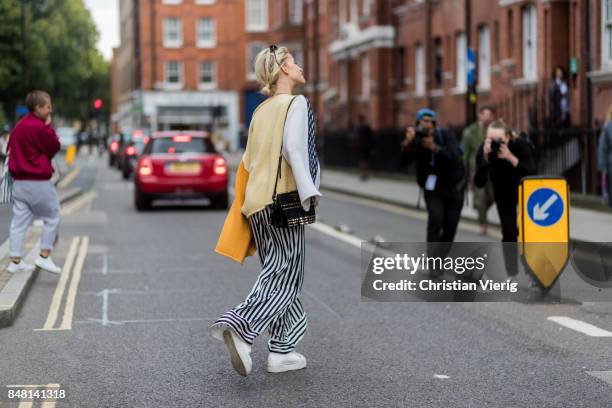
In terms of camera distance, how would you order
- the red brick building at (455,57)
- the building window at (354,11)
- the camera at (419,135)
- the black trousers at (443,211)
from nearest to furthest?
the camera at (419,135) → the black trousers at (443,211) → the red brick building at (455,57) → the building window at (354,11)

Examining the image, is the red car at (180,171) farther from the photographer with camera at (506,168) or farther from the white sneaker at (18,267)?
the photographer with camera at (506,168)

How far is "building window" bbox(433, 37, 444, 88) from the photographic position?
38.4m

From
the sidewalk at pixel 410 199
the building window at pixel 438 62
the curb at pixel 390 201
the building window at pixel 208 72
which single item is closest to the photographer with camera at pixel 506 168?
the sidewalk at pixel 410 199

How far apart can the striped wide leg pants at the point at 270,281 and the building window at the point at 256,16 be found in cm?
7678

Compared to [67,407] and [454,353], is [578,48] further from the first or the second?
[67,407]

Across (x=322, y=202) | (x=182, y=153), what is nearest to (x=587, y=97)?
(x=322, y=202)

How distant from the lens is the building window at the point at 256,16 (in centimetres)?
8306

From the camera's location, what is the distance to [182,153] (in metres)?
23.5

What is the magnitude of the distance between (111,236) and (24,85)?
108 ft

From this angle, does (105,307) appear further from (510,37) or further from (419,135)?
(510,37)

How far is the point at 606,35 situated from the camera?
24.3 m

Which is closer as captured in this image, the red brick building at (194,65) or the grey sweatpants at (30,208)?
the grey sweatpants at (30,208)

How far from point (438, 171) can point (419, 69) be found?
2978cm

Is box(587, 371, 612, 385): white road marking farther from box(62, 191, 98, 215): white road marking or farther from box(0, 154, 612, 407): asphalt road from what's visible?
box(62, 191, 98, 215): white road marking
